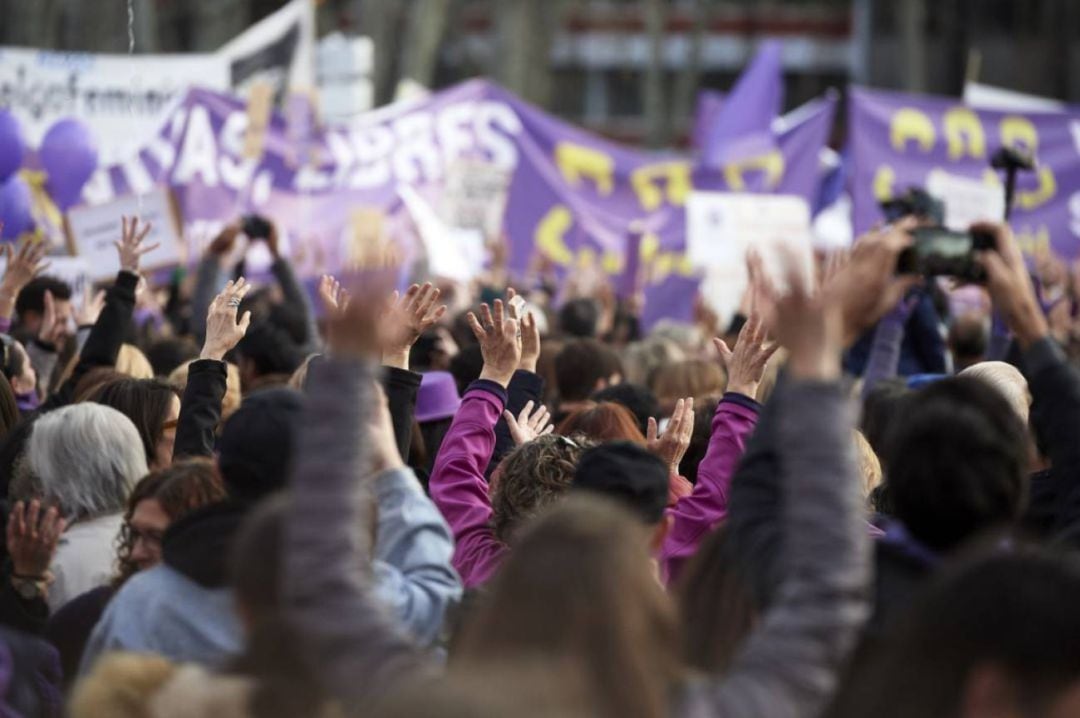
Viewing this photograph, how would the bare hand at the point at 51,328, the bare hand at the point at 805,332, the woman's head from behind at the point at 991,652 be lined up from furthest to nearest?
the bare hand at the point at 51,328 → the bare hand at the point at 805,332 → the woman's head from behind at the point at 991,652

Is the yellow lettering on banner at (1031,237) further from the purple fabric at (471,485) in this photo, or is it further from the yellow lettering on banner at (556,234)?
the purple fabric at (471,485)

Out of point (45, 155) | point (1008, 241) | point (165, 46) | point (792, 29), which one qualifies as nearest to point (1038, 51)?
point (792, 29)

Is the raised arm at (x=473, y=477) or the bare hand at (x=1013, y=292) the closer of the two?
the bare hand at (x=1013, y=292)

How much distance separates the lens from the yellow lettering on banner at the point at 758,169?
14578 millimetres

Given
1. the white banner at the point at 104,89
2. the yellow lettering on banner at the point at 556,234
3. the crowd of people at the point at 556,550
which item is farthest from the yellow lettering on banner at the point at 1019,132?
the crowd of people at the point at 556,550

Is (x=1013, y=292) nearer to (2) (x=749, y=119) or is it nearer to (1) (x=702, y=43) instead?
(2) (x=749, y=119)

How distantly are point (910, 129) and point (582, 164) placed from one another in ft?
8.32

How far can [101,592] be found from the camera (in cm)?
373

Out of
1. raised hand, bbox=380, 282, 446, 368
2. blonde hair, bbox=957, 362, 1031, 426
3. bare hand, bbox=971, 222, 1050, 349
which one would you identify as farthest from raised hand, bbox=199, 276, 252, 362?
bare hand, bbox=971, 222, 1050, 349

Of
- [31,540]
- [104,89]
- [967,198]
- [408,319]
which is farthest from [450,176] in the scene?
[31,540]

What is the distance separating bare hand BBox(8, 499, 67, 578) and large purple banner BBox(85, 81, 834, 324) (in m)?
8.71

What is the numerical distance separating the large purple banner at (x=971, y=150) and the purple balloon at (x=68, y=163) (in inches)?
221

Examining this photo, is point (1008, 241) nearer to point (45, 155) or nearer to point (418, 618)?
point (418, 618)

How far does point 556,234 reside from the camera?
14.4 m
